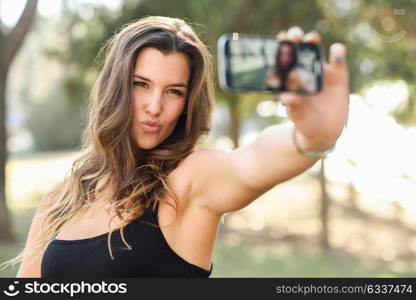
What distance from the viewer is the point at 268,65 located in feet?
3.91

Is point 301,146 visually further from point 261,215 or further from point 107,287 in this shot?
point 261,215

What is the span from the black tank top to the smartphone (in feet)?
2.66

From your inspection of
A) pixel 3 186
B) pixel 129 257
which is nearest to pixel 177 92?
pixel 129 257

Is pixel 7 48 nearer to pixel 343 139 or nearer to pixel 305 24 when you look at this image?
pixel 305 24

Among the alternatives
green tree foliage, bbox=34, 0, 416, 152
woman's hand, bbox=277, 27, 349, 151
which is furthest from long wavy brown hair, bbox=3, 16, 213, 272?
green tree foliage, bbox=34, 0, 416, 152

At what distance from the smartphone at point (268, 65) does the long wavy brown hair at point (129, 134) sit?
0.74 m

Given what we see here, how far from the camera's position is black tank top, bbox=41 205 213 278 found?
5.87ft

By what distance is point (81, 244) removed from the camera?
1883mm

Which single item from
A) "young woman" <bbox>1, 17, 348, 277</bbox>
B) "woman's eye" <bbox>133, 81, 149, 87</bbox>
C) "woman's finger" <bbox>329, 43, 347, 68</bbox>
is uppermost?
"woman's finger" <bbox>329, 43, 347, 68</bbox>

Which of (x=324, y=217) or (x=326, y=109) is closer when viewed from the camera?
(x=326, y=109)

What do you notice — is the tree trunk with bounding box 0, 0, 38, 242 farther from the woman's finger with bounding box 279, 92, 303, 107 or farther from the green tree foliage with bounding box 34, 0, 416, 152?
the woman's finger with bounding box 279, 92, 303, 107

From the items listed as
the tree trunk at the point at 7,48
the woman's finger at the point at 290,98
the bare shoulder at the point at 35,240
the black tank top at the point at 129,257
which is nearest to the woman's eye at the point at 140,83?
the black tank top at the point at 129,257

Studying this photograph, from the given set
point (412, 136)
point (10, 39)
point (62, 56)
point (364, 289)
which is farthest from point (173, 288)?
point (62, 56)

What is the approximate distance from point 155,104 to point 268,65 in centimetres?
72
